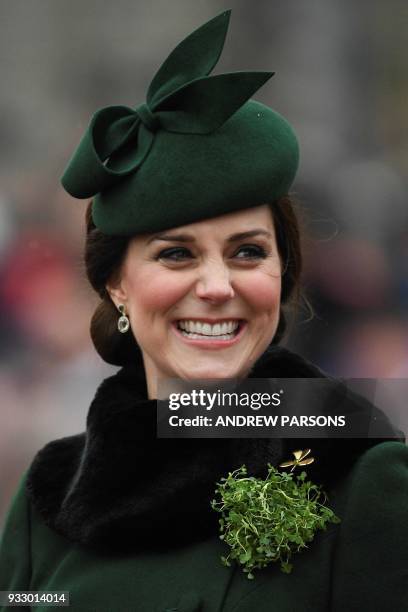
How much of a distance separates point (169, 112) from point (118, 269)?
0.40 metres

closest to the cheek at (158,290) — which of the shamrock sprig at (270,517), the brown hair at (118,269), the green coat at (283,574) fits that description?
the brown hair at (118,269)

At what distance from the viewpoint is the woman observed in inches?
82.2

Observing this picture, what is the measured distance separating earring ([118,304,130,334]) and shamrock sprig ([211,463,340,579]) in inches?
20.4

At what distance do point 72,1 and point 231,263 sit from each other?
4435 millimetres

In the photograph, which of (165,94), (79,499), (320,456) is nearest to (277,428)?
(320,456)

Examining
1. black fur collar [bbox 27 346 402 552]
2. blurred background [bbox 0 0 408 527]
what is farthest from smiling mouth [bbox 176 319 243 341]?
blurred background [bbox 0 0 408 527]

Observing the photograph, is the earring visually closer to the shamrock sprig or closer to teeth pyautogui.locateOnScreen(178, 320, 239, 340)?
teeth pyautogui.locateOnScreen(178, 320, 239, 340)

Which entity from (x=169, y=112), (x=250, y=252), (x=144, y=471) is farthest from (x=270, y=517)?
(x=169, y=112)

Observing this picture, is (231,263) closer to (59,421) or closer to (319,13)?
(59,421)

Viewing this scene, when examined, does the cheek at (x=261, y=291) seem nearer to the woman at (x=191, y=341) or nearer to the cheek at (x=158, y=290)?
the woman at (x=191, y=341)

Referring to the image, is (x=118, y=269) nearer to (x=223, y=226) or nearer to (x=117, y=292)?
(x=117, y=292)

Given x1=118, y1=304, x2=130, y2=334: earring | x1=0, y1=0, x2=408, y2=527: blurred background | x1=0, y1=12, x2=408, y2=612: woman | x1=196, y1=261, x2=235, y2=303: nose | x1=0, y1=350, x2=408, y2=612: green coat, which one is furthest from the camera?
x1=0, y1=0, x2=408, y2=527: blurred background

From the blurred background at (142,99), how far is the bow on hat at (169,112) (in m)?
2.11

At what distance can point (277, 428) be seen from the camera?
221 cm
